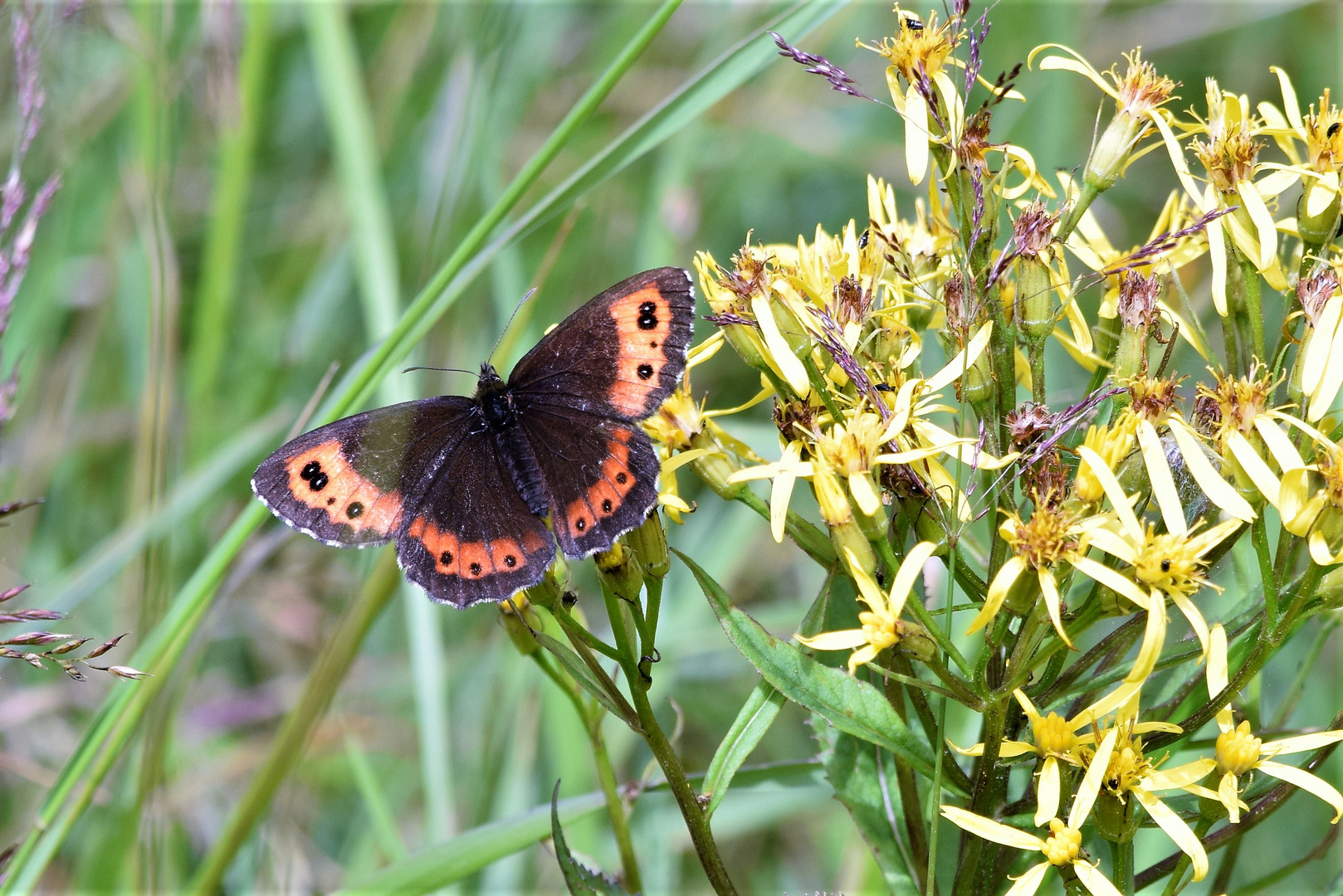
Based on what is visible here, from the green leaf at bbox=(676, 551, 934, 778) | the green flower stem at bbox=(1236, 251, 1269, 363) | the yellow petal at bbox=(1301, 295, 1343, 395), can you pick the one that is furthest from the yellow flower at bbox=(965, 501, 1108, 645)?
the green flower stem at bbox=(1236, 251, 1269, 363)

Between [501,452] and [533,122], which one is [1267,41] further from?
[501,452]

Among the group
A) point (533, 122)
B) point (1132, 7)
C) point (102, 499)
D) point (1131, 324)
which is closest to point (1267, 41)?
point (1132, 7)

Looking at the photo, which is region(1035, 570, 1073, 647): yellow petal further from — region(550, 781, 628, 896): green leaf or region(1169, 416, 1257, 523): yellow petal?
region(550, 781, 628, 896): green leaf

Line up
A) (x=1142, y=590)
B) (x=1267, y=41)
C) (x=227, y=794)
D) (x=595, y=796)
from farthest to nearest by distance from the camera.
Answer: (x=1267, y=41), (x=227, y=794), (x=595, y=796), (x=1142, y=590)

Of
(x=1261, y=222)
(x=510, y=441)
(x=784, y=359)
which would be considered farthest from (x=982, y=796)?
(x=510, y=441)

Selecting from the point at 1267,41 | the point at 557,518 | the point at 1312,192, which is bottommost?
the point at 557,518

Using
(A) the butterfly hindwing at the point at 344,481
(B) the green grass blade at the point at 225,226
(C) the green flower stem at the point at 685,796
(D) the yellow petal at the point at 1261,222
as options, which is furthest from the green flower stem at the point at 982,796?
(B) the green grass blade at the point at 225,226

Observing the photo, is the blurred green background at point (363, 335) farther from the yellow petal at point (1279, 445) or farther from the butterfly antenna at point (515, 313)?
the yellow petal at point (1279, 445)
